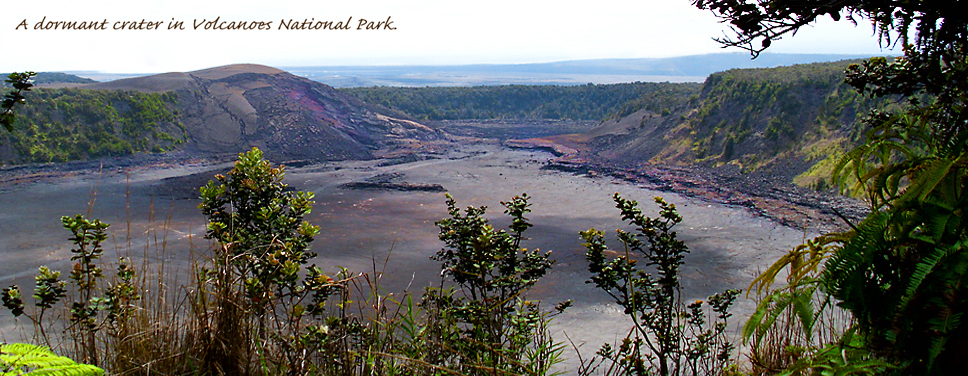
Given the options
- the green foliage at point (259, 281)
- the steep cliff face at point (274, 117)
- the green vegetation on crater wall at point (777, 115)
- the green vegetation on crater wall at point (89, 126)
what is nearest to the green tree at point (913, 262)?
the green foliage at point (259, 281)

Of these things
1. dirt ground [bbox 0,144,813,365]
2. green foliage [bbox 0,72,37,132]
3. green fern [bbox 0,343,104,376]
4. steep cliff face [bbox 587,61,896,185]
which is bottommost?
dirt ground [bbox 0,144,813,365]

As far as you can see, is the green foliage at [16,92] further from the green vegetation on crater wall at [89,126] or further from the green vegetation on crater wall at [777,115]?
the green vegetation on crater wall at [89,126]

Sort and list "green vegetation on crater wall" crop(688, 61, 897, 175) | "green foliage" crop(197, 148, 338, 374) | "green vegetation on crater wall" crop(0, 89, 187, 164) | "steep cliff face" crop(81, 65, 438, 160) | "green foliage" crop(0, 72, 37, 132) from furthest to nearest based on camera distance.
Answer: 1. "steep cliff face" crop(81, 65, 438, 160)
2. "green vegetation on crater wall" crop(0, 89, 187, 164)
3. "green vegetation on crater wall" crop(688, 61, 897, 175)
4. "green foliage" crop(197, 148, 338, 374)
5. "green foliage" crop(0, 72, 37, 132)

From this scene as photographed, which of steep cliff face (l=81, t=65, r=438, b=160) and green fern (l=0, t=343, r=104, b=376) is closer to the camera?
green fern (l=0, t=343, r=104, b=376)

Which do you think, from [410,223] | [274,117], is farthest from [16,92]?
[274,117]

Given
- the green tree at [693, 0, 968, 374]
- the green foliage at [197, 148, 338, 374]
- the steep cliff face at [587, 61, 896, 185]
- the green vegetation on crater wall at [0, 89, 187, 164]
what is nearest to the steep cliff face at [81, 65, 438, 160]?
the green vegetation on crater wall at [0, 89, 187, 164]

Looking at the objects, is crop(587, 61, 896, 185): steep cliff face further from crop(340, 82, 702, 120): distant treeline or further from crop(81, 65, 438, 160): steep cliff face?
crop(340, 82, 702, 120): distant treeline
